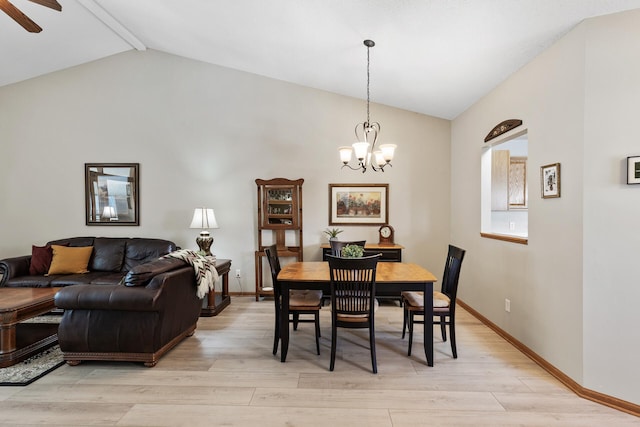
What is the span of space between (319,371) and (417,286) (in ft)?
3.49

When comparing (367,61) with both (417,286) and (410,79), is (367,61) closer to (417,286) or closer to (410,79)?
(410,79)

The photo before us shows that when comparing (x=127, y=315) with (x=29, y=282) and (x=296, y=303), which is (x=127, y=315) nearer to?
(x=296, y=303)

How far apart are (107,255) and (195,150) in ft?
6.31

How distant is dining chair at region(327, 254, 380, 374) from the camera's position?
7.88ft

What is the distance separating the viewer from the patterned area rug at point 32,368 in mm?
2391

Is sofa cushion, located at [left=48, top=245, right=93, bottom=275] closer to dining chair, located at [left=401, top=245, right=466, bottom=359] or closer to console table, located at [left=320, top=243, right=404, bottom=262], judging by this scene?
console table, located at [left=320, top=243, right=404, bottom=262]

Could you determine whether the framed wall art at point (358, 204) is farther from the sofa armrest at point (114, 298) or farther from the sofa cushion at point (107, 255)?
the sofa cushion at point (107, 255)

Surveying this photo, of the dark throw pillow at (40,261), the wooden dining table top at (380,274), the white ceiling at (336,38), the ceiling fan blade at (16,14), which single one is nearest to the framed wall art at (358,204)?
the white ceiling at (336,38)

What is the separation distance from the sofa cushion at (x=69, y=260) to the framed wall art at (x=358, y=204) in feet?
11.3

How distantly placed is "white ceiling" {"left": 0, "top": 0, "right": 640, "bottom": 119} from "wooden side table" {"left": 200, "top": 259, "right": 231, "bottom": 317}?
2828mm

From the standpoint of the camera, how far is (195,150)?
4.82 metres

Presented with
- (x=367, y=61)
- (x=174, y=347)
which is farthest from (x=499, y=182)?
(x=174, y=347)

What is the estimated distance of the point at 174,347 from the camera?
9.77ft

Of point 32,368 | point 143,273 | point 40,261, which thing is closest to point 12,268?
point 40,261
